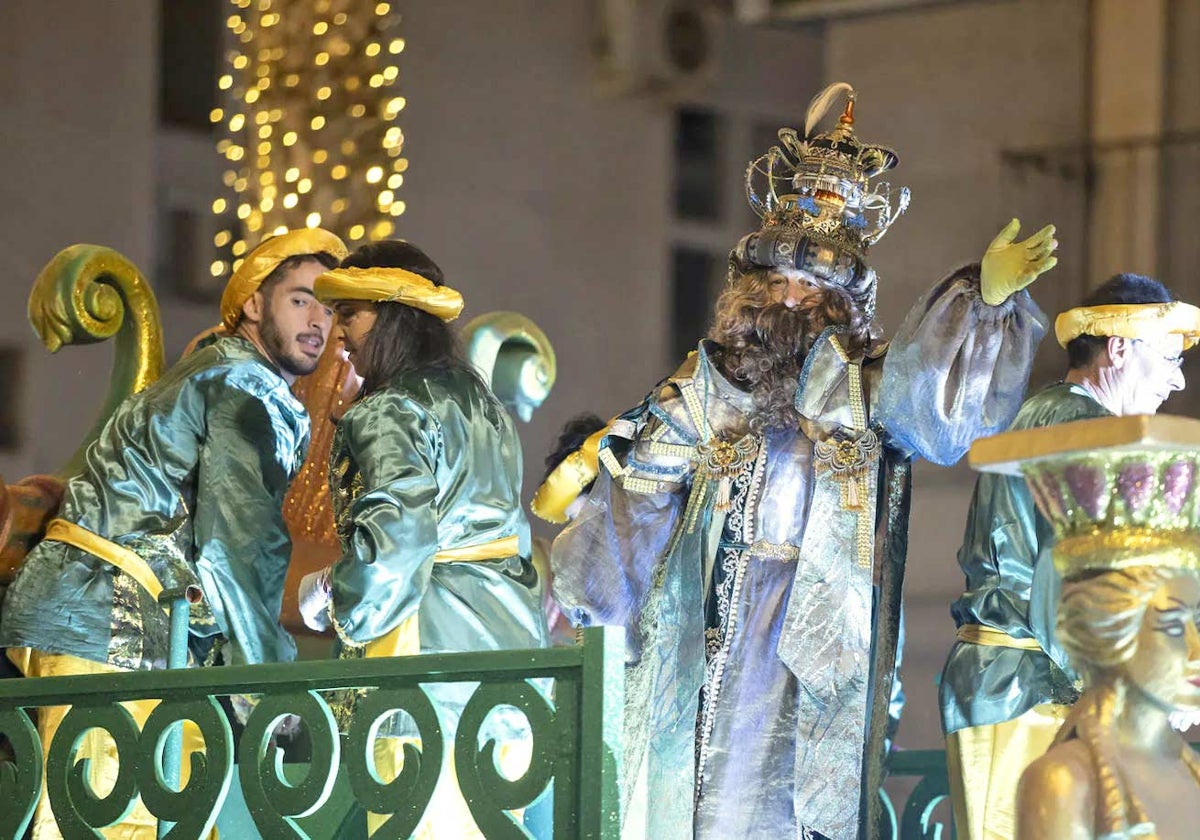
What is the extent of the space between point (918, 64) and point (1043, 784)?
709 centimetres

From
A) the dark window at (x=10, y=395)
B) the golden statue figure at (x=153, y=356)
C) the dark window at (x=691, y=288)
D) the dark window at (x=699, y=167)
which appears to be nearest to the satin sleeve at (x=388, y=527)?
the golden statue figure at (x=153, y=356)

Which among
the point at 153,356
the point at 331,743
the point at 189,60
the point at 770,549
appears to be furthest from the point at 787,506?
the point at 189,60

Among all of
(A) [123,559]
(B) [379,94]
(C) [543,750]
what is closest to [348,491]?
(A) [123,559]

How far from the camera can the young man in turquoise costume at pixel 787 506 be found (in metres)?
4.57

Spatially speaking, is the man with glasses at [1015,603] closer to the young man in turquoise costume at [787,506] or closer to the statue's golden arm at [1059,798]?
the young man in turquoise costume at [787,506]

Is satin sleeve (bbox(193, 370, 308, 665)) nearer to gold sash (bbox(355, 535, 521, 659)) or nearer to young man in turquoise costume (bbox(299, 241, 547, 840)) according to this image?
young man in turquoise costume (bbox(299, 241, 547, 840))

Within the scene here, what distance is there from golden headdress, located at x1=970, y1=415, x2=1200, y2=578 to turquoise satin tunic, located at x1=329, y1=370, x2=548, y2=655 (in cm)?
153

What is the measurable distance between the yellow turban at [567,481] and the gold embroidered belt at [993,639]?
0.95 metres

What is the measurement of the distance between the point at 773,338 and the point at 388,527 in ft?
2.98

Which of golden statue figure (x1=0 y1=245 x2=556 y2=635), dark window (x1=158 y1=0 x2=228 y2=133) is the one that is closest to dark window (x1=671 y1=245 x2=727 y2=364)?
dark window (x1=158 y1=0 x2=228 y2=133)

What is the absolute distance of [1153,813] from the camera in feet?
10.9

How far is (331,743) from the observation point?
13.7 ft

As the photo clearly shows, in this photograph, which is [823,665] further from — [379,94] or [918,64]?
[918,64]

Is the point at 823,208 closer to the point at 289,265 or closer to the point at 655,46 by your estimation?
the point at 289,265
